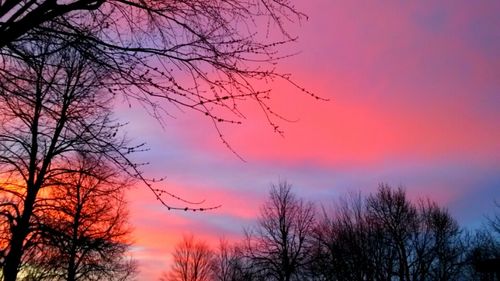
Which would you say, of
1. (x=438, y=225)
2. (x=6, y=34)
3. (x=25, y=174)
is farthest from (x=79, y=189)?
(x=438, y=225)

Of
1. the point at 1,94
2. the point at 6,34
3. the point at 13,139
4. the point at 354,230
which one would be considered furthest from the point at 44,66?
the point at 354,230

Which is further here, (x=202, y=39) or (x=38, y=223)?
(x=38, y=223)

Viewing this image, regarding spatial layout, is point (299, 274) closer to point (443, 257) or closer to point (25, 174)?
point (443, 257)

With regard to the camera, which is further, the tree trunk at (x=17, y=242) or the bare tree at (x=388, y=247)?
the bare tree at (x=388, y=247)

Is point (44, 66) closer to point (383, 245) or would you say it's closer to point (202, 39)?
point (202, 39)

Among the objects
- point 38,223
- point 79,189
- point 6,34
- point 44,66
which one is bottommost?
point 6,34

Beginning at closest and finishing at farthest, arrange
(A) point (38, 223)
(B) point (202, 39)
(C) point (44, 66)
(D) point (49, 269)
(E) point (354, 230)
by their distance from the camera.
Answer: (B) point (202, 39)
(C) point (44, 66)
(A) point (38, 223)
(D) point (49, 269)
(E) point (354, 230)

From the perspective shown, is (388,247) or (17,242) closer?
(17,242)

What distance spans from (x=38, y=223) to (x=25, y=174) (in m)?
2.71

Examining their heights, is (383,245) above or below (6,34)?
above

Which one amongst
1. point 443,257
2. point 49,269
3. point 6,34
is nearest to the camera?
point 6,34

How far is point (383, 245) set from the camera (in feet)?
127

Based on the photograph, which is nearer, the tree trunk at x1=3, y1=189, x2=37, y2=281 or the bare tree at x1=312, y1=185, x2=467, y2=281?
the tree trunk at x1=3, y1=189, x2=37, y2=281

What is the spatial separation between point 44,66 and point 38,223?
9.64 metres
